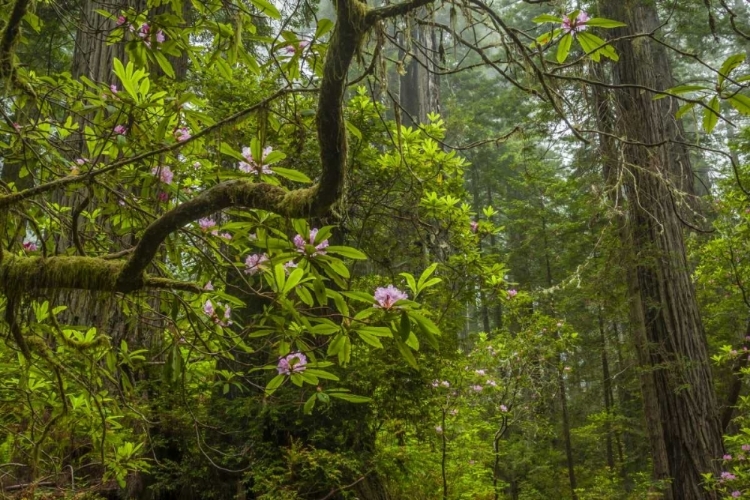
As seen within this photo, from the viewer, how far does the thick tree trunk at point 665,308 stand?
15.8ft

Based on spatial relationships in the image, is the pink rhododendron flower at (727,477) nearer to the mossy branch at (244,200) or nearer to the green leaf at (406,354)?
the green leaf at (406,354)

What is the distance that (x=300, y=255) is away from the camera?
1.28 m

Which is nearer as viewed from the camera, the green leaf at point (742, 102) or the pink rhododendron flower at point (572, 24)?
the green leaf at point (742, 102)

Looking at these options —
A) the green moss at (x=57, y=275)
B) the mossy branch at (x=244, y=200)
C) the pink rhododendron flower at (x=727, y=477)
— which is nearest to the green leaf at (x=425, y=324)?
the mossy branch at (x=244, y=200)

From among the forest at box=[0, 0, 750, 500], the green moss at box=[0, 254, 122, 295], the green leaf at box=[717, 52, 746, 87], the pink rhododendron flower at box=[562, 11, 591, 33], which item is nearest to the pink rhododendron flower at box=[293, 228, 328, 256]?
the forest at box=[0, 0, 750, 500]

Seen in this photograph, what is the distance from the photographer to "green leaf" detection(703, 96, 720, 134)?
123 centimetres

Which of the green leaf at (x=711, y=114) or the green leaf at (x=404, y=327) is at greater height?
the green leaf at (x=711, y=114)

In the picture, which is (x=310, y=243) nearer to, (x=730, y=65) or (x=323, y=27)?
(x=323, y=27)

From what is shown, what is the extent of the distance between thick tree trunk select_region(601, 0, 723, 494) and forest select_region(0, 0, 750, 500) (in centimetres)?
3

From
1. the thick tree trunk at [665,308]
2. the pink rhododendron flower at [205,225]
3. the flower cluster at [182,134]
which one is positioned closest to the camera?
the pink rhododendron flower at [205,225]

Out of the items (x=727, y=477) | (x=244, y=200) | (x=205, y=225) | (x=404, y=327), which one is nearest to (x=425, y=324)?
(x=404, y=327)

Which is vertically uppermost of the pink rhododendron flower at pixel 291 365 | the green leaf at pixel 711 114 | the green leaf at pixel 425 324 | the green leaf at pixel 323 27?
the green leaf at pixel 323 27

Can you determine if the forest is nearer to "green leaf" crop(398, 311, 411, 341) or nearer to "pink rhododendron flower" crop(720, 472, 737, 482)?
"green leaf" crop(398, 311, 411, 341)

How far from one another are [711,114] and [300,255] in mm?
1088
